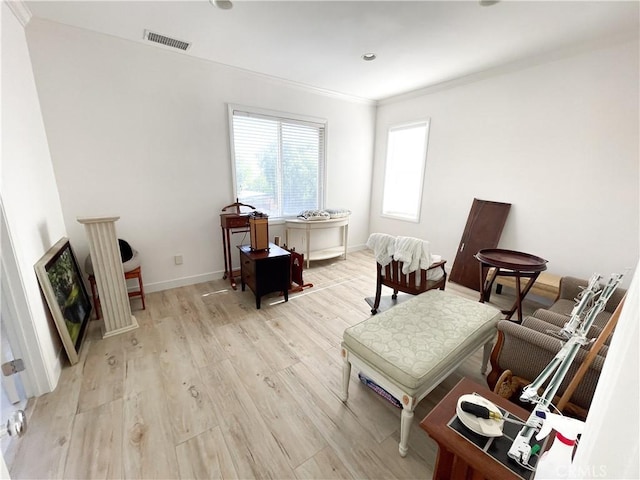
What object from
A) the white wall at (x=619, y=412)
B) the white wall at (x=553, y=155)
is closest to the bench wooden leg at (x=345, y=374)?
the white wall at (x=619, y=412)

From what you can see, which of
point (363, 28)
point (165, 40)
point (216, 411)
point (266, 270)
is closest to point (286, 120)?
point (165, 40)

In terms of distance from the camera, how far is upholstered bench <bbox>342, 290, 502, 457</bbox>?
1.38 metres

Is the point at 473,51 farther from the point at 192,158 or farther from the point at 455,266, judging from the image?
the point at 192,158

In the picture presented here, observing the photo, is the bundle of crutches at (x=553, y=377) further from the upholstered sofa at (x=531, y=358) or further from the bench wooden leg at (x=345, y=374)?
the bench wooden leg at (x=345, y=374)

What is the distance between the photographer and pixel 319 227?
4.11m

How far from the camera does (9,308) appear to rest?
1.56 metres

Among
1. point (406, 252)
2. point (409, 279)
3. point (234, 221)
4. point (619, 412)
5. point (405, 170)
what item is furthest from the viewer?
point (405, 170)

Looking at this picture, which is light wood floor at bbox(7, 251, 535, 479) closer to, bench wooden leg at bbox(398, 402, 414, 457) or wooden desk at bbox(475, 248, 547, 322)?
bench wooden leg at bbox(398, 402, 414, 457)

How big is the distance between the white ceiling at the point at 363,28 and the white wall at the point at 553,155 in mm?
307

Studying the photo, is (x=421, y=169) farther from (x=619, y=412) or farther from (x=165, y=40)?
(x=619, y=412)

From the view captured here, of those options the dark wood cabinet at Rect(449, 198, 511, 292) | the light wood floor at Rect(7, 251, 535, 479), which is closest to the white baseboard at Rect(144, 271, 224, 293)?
the light wood floor at Rect(7, 251, 535, 479)

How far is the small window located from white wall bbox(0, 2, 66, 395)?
4345 mm

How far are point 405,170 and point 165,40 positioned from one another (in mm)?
3606

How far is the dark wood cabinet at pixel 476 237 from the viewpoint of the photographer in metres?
3.31
